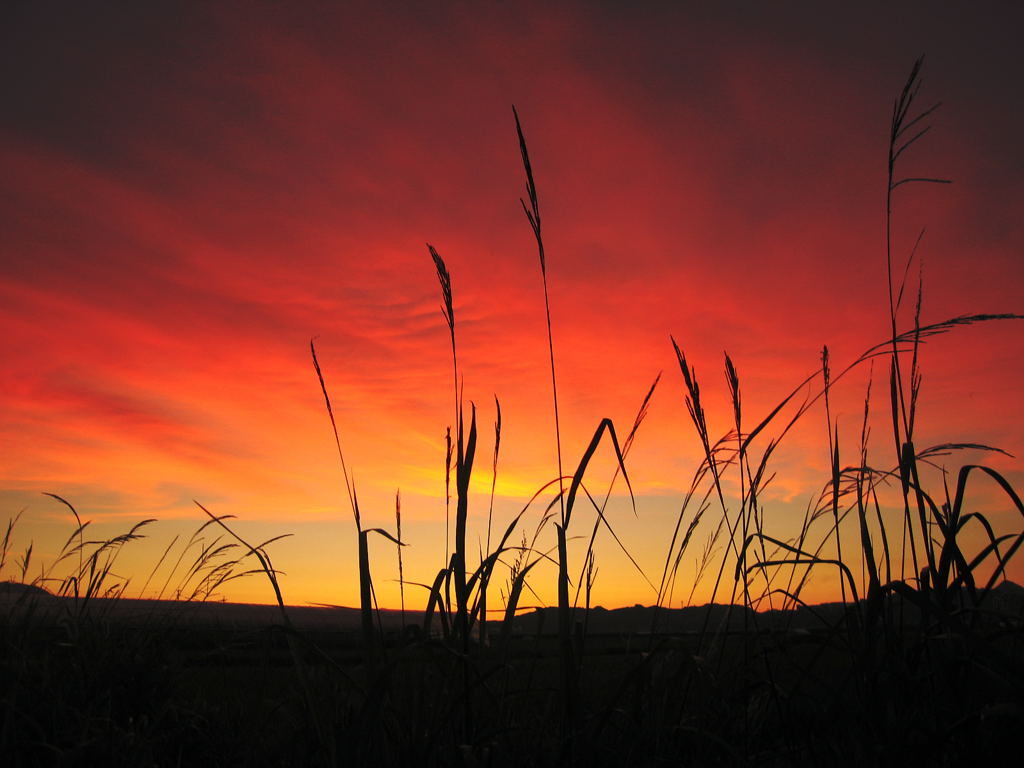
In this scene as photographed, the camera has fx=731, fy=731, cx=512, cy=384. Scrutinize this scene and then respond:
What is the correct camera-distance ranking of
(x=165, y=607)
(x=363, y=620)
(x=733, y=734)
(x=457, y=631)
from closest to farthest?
1. (x=363, y=620)
2. (x=457, y=631)
3. (x=733, y=734)
4. (x=165, y=607)

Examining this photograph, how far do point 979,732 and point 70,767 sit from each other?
1.94m

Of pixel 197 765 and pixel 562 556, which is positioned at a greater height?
pixel 562 556

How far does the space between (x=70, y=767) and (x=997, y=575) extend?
2084mm

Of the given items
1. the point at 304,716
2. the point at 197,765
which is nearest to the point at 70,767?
the point at 197,765

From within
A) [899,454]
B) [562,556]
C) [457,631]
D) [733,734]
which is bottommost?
[733,734]

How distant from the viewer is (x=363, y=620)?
149 centimetres

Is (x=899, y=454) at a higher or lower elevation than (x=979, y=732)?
higher

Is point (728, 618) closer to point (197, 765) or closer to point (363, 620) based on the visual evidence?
point (363, 620)

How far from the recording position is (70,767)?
62.4 inches

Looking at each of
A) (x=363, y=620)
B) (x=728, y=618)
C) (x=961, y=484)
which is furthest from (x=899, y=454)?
(x=363, y=620)

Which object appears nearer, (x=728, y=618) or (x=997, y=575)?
(x=997, y=575)

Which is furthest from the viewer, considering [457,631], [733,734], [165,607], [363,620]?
[165,607]

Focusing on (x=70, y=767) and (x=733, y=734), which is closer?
(x=70, y=767)

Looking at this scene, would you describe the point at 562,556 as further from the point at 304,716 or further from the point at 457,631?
the point at 304,716
